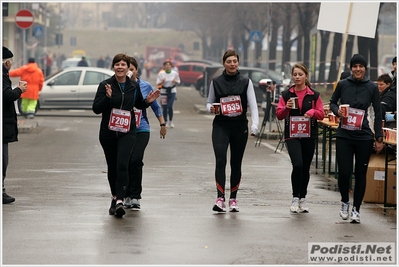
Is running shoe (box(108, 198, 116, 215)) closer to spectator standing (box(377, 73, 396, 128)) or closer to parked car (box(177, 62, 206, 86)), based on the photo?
spectator standing (box(377, 73, 396, 128))

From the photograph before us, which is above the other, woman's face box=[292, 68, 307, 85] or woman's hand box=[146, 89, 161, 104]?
woman's face box=[292, 68, 307, 85]

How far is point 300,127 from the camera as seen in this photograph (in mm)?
10844

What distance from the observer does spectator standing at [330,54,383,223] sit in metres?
10.3

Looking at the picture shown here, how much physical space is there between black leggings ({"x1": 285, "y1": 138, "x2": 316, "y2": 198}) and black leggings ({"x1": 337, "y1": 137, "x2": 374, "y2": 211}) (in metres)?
0.53

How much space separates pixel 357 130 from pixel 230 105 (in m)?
1.35

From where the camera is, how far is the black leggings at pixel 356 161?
10.4 meters

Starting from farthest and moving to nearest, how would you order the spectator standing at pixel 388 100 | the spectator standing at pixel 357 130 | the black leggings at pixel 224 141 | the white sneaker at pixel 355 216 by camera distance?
1. the spectator standing at pixel 388 100
2. the black leggings at pixel 224 141
3. the spectator standing at pixel 357 130
4. the white sneaker at pixel 355 216

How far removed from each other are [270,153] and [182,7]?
7690 cm

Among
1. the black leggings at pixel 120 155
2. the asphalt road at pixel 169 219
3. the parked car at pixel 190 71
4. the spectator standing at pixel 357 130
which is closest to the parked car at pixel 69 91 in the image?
the asphalt road at pixel 169 219

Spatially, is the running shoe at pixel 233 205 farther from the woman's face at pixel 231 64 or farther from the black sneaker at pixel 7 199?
the black sneaker at pixel 7 199

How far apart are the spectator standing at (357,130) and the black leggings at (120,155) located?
2.09 m

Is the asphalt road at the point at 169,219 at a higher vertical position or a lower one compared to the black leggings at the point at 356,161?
lower

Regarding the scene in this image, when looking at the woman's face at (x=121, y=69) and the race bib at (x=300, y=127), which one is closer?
the woman's face at (x=121, y=69)

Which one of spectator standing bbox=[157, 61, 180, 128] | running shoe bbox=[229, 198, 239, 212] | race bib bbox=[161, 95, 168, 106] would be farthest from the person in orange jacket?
running shoe bbox=[229, 198, 239, 212]
